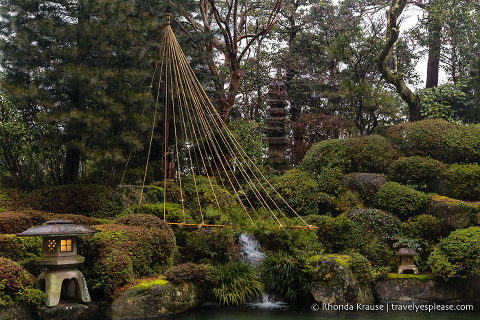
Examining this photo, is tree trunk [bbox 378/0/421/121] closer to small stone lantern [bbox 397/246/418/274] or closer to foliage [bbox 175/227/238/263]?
small stone lantern [bbox 397/246/418/274]

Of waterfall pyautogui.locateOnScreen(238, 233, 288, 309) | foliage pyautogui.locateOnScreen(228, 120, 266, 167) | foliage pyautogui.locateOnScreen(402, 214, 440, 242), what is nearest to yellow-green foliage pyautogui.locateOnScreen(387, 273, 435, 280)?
foliage pyautogui.locateOnScreen(402, 214, 440, 242)

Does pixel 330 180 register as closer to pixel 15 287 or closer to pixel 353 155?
pixel 353 155

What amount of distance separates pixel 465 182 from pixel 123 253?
8.61m

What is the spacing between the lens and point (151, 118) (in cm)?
1310

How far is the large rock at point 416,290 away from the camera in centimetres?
919

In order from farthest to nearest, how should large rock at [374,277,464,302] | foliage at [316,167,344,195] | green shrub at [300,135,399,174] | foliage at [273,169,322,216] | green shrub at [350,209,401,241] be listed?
green shrub at [300,135,399,174]
foliage at [316,167,344,195]
foliage at [273,169,322,216]
green shrub at [350,209,401,241]
large rock at [374,277,464,302]

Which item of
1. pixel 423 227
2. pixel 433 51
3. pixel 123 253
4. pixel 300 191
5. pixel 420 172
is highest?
pixel 433 51

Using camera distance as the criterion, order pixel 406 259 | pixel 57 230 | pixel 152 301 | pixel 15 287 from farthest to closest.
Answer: pixel 406 259 < pixel 152 301 < pixel 57 230 < pixel 15 287

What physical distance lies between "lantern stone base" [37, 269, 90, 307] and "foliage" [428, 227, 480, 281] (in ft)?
22.6

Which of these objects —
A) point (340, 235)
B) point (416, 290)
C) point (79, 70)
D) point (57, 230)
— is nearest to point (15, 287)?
point (57, 230)

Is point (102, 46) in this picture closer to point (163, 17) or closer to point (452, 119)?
point (163, 17)

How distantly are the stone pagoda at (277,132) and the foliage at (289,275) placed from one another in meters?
6.27

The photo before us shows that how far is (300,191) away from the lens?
12.1 metres

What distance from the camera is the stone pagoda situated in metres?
15.5
